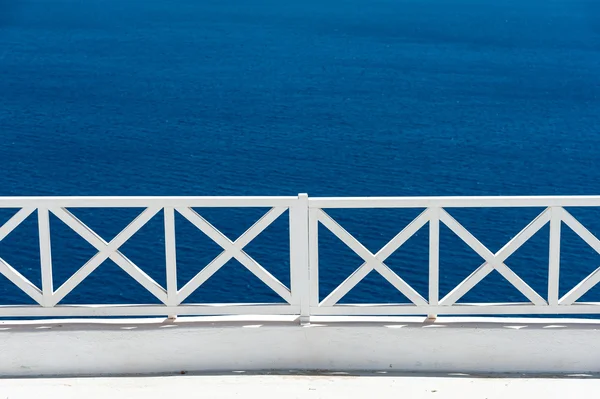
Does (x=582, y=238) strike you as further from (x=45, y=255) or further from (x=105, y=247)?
(x=45, y=255)

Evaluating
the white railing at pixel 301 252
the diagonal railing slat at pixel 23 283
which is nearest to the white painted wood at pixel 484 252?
the white railing at pixel 301 252

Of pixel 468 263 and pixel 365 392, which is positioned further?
pixel 468 263

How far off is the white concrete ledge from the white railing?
0.41 ft

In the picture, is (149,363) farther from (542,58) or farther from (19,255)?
(542,58)

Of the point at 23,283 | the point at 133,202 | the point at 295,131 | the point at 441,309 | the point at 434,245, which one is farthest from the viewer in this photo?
the point at 295,131

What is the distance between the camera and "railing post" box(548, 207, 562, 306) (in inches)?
283

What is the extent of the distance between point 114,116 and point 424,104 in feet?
→ 53.3

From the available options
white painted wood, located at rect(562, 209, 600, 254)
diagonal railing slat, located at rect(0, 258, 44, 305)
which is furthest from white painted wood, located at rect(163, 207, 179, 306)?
white painted wood, located at rect(562, 209, 600, 254)

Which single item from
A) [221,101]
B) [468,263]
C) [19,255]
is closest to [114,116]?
[221,101]

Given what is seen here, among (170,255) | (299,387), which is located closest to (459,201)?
(299,387)

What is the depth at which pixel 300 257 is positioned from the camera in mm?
7430

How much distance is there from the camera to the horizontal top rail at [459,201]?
7125mm

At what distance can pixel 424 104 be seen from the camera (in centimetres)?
4909

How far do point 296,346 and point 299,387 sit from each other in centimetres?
39
